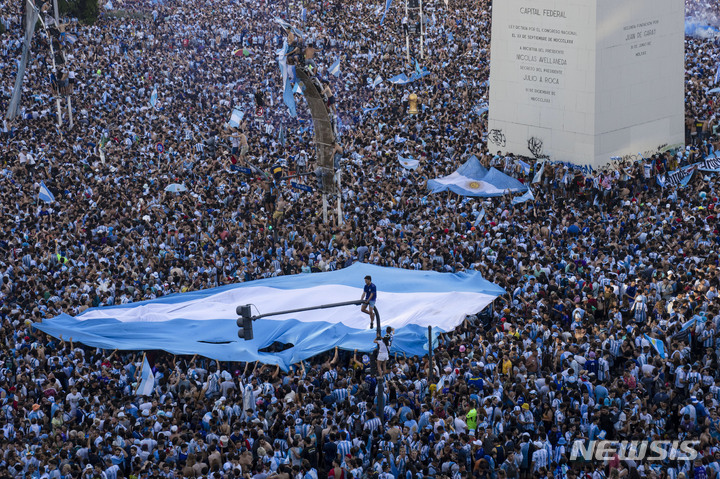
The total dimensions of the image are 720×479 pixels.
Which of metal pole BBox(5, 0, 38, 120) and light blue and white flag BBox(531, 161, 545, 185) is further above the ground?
metal pole BBox(5, 0, 38, 120)

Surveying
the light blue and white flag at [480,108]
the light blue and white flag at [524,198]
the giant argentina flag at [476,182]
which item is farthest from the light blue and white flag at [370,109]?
the light blue and white flag at [524,198]

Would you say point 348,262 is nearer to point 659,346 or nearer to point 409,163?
point 409,163

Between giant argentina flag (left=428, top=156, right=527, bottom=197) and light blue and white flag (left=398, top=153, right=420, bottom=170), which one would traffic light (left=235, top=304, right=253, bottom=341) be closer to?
giant argentina flag (left=428, top=156, right=527, bottom=197)

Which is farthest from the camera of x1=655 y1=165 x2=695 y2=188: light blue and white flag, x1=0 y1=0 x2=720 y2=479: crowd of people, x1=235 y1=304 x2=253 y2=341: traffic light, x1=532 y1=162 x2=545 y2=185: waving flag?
x1=532 y1=162 x2=545 y2=185: waving flag

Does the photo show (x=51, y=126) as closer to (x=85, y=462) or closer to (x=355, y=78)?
(x=355, y=78)

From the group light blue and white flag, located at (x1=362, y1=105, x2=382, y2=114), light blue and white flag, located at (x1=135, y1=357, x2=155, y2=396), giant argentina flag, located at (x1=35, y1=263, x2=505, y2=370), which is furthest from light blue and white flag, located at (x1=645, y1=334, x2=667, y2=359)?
light blue and white flag, located at (x1=362, y1=105, x2=382, y2=114)

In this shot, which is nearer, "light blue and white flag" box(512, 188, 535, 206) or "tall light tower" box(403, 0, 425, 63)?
"light blue and white flag" box(512, 188, 535, 206)
